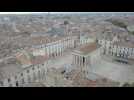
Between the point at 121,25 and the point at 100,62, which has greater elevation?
the point at 121,25

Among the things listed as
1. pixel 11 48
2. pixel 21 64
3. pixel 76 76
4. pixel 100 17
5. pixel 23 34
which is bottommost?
pixel 76 76

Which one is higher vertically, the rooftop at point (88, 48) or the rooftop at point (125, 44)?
the rooftop at point (125, 44)

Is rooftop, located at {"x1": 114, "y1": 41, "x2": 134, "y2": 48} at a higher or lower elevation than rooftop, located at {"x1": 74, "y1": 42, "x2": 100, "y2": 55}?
higher
